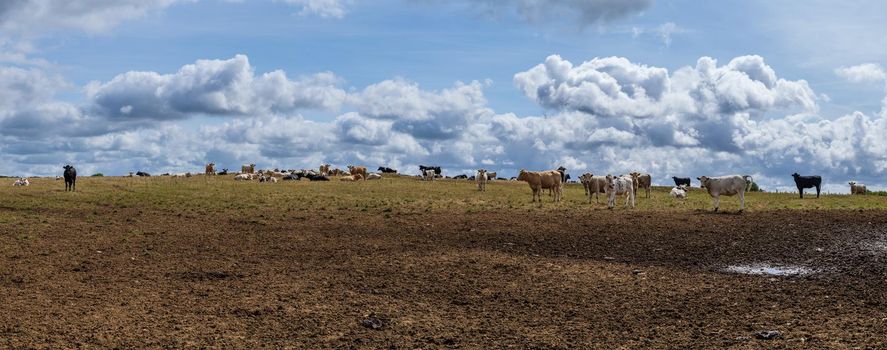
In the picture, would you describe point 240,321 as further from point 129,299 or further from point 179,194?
point 179,194

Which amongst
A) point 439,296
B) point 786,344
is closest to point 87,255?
point 439,296

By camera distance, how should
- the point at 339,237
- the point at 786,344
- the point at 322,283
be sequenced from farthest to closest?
the point at 339,237, the point at 322,283, the point at 786,344

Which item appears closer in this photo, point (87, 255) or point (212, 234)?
point (87, 255)

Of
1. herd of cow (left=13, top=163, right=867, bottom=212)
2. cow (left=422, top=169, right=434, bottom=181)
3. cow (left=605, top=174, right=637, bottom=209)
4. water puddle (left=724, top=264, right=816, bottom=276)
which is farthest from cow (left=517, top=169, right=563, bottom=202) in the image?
cow (left=422, top=169, right=434, bottom=181)

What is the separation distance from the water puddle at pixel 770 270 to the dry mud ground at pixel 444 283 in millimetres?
402

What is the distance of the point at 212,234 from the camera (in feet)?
79.8

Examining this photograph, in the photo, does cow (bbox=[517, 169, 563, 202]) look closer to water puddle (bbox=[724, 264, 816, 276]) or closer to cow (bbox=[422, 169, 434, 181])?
water puddle (bbox=[724, 264, 816, 276])

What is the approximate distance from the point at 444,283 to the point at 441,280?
291 mm

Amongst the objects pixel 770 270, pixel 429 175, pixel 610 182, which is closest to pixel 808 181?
pixel 610 182

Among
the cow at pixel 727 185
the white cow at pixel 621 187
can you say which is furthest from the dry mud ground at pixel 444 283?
the white cow at pixel 621 187

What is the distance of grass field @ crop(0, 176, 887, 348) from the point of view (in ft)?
41.3

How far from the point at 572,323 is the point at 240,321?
6.14 metres

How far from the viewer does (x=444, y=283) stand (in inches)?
659

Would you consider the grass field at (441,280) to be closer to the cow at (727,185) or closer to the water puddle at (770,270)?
the water puddle at (770,270)
